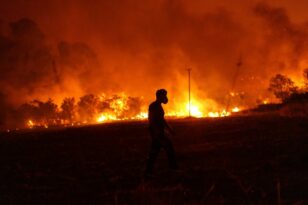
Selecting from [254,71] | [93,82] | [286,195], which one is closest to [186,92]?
[254,71]

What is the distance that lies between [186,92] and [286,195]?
161ft

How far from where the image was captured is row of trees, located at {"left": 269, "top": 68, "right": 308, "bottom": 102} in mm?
48350

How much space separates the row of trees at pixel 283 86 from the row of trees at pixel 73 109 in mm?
14605

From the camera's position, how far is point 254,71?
193 ft

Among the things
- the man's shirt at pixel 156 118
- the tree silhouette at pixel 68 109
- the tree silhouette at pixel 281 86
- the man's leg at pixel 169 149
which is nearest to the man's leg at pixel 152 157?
the man's leg at pixel 169 149

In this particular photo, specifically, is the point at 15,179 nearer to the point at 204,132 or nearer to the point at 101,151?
the point at 101,151

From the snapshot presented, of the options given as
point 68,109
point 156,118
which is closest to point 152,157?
point 156,118

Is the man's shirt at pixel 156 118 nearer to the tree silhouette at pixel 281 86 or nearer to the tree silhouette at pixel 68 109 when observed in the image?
the tree silhouette at pixel 281 86

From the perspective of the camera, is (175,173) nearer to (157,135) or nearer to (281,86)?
(157,135)

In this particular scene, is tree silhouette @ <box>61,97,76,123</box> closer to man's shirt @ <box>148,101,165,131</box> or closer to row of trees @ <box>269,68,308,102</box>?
row of trees @ <box>269,68,308,102</box>

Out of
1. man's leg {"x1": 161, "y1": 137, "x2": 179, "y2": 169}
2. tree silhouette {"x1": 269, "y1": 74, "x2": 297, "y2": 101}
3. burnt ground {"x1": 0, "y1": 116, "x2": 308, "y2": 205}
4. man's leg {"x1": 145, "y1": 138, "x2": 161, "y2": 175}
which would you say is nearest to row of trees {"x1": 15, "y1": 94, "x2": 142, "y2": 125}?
tree silhouette {"x1": 269, "y1": 74, "x2": 297, "y2": 101}

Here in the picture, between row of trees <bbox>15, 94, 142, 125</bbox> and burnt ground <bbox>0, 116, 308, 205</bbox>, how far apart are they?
1394 inches

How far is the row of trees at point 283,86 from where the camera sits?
48350 millimetres

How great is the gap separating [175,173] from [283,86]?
40.6 meters
